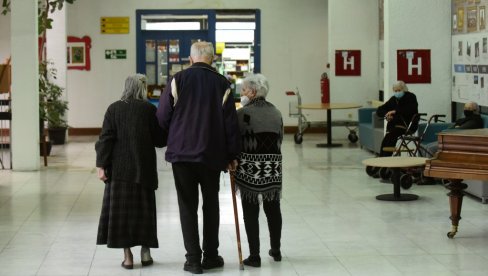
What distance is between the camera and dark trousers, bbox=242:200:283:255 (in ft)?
23.7

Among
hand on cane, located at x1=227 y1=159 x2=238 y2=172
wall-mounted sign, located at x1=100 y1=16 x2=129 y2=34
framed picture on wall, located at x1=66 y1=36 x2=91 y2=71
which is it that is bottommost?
hand on cane, located at x1=227 y1=159 x2=238 y2=172

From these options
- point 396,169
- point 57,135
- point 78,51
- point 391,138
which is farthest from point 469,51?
point 78,51

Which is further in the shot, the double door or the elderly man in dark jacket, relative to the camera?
the double door

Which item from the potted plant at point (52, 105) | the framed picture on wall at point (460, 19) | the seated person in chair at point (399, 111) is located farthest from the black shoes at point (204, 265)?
the potted plant at point (52, 105)

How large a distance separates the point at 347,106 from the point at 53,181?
6.54 metres

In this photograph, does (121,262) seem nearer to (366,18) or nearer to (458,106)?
(458,106)

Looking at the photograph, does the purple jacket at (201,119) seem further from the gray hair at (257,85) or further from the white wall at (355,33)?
the white wall at (355,33)

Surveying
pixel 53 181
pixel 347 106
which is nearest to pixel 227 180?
pixel 53 181

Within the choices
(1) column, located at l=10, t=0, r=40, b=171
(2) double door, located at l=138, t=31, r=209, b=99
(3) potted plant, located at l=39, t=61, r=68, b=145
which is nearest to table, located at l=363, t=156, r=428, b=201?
(1) column, located at l=10, t=0, r=40, b=171

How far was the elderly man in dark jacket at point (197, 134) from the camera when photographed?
691 centimetres

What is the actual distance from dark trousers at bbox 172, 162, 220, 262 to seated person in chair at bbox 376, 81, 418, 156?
6.31m

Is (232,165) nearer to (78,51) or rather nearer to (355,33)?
(355,33)

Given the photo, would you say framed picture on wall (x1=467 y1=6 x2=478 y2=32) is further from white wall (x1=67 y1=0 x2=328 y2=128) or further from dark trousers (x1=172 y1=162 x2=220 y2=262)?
white wall (x1=67 y1=0 x2=328 y2=128)

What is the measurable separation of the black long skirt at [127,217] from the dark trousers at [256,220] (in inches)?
27.5
